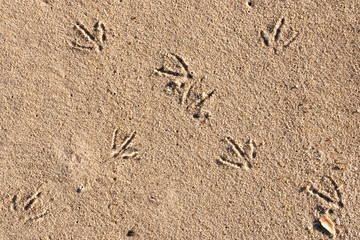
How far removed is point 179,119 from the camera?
5.92 ft

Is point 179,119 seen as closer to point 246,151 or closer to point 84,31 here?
point 246,151

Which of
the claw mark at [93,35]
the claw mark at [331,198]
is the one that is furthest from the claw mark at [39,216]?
the claw mark at [331,198]

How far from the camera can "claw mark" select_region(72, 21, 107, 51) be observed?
1.82 metres

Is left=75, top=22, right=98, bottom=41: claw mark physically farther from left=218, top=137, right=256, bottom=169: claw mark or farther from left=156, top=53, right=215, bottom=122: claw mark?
left=218, top=137, right=256, bottom=169: claw mark

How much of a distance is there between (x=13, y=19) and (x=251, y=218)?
6.44ft

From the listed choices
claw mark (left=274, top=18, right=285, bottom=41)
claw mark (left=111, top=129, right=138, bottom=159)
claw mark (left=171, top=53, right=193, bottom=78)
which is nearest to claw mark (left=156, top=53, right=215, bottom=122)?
claw mark (left=171, top=53, right=193, bottom=78)

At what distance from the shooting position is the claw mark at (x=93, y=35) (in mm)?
1816

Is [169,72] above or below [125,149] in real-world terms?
above

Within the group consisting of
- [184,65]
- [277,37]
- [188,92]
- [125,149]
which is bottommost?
[125,149]

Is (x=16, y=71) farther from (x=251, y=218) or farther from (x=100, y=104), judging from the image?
(x=251, y=218)

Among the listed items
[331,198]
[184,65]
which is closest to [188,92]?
[184,65]

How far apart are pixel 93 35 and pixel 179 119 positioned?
766mm

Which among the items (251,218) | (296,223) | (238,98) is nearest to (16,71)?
(238,98)

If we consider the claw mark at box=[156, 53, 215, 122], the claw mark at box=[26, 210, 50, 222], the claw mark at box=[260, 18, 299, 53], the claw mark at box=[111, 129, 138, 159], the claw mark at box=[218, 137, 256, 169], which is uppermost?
the claw mark at box=[260, 18, 299, 53]
